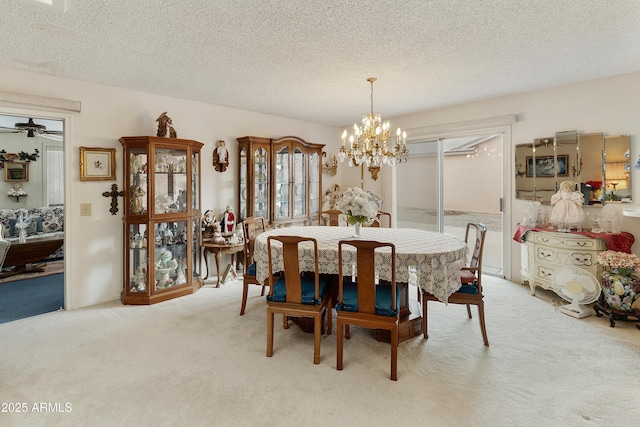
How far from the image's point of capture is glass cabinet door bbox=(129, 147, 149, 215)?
3475mm

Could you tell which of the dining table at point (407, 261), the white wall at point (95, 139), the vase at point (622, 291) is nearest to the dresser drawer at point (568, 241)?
the vase at point (622, 291)

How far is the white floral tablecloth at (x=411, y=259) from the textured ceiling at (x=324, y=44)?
1583 millimetres

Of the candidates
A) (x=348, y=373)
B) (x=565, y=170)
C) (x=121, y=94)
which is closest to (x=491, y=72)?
(x=565, y=170)

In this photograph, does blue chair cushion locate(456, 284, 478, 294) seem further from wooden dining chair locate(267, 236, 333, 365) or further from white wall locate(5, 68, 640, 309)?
white wall locate(5, 68, 640, 309)

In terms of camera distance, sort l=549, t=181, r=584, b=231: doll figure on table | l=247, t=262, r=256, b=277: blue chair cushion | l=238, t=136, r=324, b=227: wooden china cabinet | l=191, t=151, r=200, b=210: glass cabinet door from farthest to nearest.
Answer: l=238, t=136, r=324, b=227: wooden china cabinet → l=191, t=151, r=200, b=210: glass cabinet door → l=549, t=181, r=584, b=231: doll figure on table → l=247, t=262, r=256, b=277: blue chair cushion

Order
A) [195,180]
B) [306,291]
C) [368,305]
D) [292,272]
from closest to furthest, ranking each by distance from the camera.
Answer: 1. [368,305]
2. [292,272]
3. [306,291]
4. [195,180]

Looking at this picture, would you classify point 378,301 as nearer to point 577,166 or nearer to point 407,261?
point 407,261

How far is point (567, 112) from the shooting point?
3.60m

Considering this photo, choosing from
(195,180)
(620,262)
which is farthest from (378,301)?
(195,180)

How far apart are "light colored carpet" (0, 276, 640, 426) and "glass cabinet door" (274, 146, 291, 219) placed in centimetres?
204

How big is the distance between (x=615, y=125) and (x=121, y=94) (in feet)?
17.6

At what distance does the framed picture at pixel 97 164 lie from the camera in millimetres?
3316

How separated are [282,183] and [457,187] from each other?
138 inches

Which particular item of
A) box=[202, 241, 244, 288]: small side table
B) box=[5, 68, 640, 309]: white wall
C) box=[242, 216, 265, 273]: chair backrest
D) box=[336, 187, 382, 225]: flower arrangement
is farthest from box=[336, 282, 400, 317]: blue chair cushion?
box=[5, 68, 640, 309]: white wall
